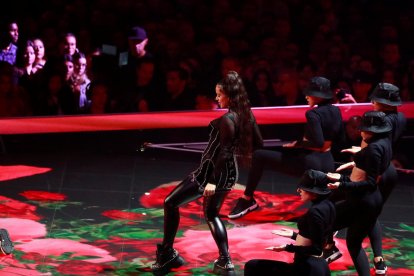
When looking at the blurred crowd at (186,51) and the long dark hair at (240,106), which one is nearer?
the long dark hair at (240,106)

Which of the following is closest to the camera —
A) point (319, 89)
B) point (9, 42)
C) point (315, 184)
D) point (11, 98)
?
point (315, 184)

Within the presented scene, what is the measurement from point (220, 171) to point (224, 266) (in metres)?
0.73

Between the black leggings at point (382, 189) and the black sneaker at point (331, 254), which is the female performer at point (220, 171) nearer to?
the black sneaker at point (331, 254)

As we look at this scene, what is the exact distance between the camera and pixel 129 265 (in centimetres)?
792

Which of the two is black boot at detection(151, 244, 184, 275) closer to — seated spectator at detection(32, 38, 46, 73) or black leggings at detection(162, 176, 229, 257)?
black leggings at detection(162, 176, 229, 257)

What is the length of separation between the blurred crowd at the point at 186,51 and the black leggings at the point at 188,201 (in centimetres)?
274

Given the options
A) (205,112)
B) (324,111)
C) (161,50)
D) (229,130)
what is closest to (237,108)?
(229,130)

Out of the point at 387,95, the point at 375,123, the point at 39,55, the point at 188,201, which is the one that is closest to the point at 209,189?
the point at 188,201

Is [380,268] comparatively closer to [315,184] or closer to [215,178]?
[315,184]

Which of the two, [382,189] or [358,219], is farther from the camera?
[382,189]

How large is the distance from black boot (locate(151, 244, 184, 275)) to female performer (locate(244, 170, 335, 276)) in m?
1.07

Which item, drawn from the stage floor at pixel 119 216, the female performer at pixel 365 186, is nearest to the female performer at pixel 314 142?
the stage floor at pixel 119 216

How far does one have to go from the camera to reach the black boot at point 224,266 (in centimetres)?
767

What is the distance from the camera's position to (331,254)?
311 inches
